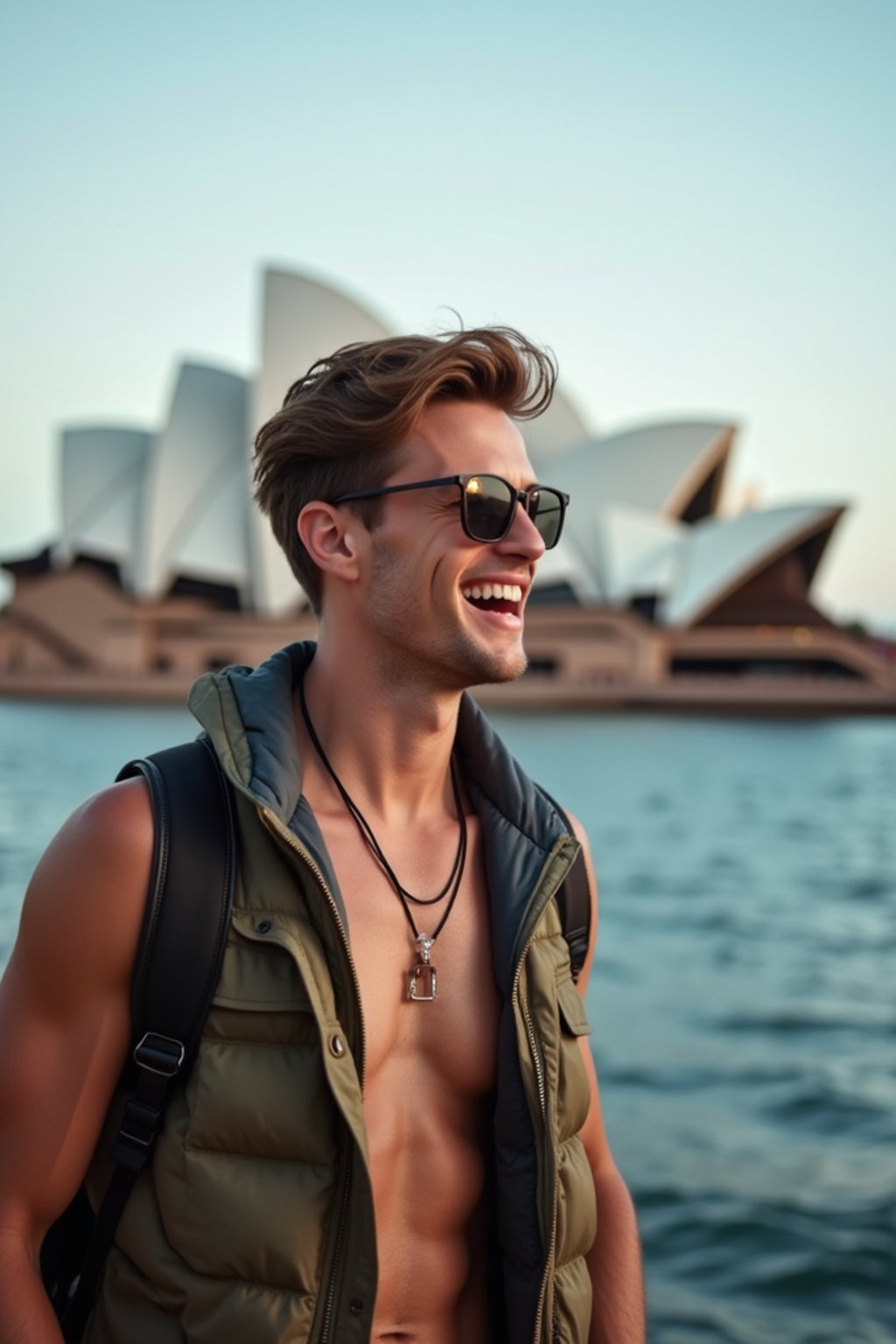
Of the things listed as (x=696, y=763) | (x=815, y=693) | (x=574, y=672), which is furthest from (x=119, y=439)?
(x=696, y=763)

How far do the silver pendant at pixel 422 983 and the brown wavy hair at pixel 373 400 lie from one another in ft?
1.60

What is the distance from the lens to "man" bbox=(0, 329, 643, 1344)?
48.1 inches

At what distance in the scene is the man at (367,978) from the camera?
4.01ft

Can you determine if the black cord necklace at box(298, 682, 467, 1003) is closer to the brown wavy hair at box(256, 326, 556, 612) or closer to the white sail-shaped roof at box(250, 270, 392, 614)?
the brown wavy hair at box(256, 326, 556, 612)

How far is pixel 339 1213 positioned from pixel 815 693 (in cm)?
3562

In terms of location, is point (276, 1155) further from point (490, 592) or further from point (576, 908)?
point (490, 592)

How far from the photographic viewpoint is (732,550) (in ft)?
124

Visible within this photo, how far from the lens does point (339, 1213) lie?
49.4 inches

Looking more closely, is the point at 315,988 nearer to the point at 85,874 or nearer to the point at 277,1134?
the point at 277,1134

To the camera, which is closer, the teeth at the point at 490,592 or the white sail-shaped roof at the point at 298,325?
the teeth at the point at 490,592

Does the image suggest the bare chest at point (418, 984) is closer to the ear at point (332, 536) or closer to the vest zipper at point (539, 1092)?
the vest zipper at point (539, 1092)

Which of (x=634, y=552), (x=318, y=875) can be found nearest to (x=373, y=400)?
(x=318, y=875)

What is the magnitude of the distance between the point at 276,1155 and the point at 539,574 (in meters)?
38.6

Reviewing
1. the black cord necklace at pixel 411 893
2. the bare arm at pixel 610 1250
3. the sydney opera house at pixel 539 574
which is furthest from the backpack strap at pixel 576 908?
the sydney opera house at pixel 539 574
